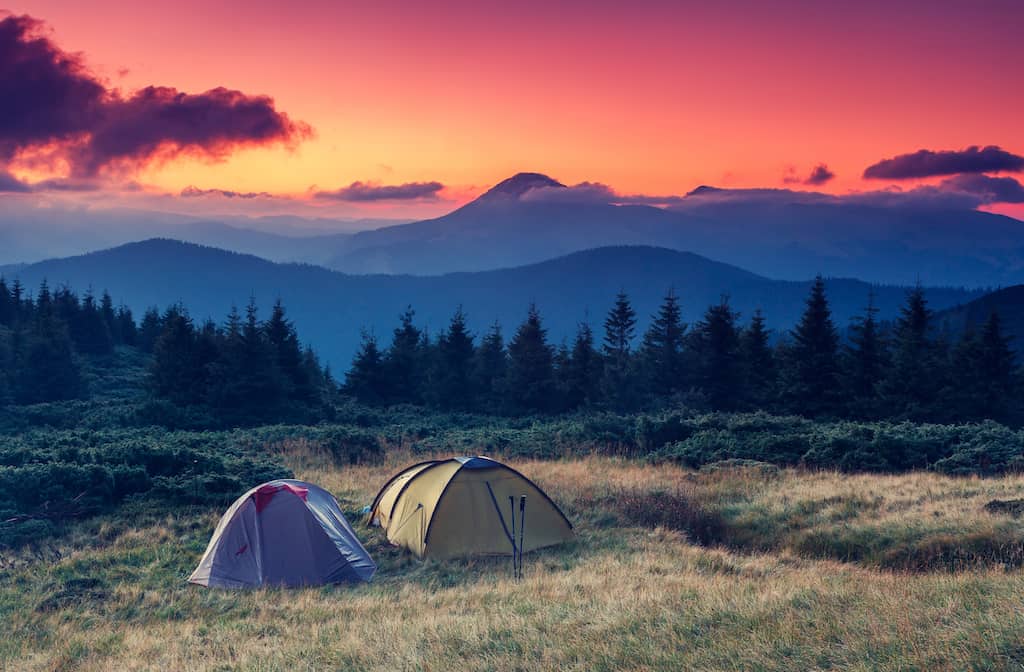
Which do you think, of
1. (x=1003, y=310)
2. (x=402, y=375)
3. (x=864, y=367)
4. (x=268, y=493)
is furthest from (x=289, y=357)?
(x=1003, y=310)

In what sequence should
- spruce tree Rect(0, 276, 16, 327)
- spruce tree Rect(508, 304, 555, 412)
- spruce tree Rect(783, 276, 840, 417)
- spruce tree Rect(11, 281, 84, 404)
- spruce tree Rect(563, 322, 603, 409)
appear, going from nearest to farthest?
spruce tree Rect(783, 276, 840, 417)
spruce tree Rect(11, 281, 84, 404)
spruce tree Rect(508, 304, 555, 412)
spruce tree Rect(563, 322, 603, 409)
spruce tree Rect(0, 276, 16, 327)

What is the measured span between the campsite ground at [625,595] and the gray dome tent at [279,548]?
0.48 m

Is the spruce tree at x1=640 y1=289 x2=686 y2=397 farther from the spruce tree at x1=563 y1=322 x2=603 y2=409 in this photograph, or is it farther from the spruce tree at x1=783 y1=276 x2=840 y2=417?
the spruce tree at x1=783 y1=276 x2=840 y2=417

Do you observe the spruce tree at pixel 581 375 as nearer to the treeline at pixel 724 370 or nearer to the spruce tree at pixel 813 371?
the treeline at pixel 724 370

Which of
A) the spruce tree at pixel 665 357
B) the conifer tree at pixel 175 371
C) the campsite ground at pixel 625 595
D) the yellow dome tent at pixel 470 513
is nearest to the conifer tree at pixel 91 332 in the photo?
the conifer tree at pixel 175 371

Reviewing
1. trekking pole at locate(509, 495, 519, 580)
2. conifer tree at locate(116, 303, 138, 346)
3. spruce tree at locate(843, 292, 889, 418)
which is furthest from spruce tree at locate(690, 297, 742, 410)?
conifer tree at locate(116, 303, 138, 346)

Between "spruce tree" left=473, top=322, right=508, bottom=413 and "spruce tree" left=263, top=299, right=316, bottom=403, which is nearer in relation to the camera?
"spruce tree" left=263, top=299, right=316, bottom=403

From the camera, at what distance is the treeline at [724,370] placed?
34.3m

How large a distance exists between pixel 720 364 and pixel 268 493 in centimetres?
3137

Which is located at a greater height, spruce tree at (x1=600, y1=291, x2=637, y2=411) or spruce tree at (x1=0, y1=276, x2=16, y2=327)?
spruce tree at (x1=0, y1=276, x2=16, y2=327)

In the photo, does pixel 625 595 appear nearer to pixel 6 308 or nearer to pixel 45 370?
pixel 45 370

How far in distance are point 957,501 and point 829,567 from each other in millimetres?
4828

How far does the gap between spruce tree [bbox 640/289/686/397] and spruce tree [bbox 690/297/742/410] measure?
1.53 meters

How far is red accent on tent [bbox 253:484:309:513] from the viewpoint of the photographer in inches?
507
